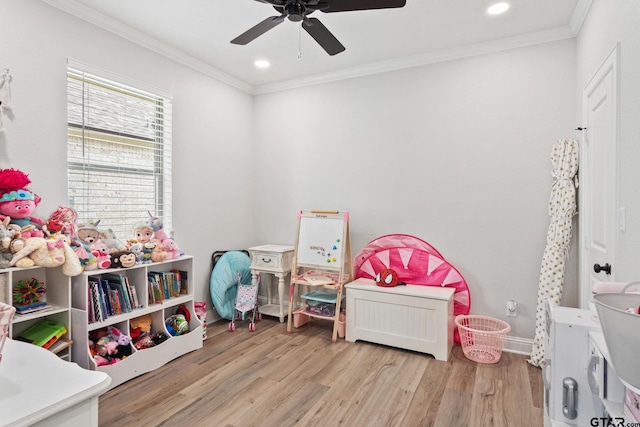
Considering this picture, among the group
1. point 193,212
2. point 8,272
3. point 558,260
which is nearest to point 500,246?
point 558,260

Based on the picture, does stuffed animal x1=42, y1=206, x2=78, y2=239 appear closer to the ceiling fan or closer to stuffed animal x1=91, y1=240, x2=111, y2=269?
stuffed animal x1=91, y1=240, x2=111, y2=269

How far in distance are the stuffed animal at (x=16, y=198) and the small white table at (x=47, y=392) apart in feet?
4.65

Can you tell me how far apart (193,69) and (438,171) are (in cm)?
262

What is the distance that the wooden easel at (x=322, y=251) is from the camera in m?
3.49

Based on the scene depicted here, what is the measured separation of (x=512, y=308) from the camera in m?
3.08

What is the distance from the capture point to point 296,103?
4.12 m

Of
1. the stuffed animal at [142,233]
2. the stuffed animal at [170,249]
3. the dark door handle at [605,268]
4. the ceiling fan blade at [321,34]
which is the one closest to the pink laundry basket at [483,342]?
the dark door handle at [605,268]

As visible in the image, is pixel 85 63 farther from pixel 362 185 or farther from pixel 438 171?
pixel 438 171

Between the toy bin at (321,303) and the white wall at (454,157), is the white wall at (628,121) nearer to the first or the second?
the white wall at (454,157)

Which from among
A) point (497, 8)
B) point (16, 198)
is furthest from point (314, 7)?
point (16, 198)

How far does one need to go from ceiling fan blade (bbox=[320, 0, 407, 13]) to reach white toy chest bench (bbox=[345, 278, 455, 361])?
2.16m

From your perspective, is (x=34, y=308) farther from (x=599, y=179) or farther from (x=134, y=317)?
(x=599, y=179)

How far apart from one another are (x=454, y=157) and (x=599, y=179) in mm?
1246

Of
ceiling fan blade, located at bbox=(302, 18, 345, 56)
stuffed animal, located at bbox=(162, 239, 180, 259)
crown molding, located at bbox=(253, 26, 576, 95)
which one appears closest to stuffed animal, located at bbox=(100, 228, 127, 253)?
stuffed animal, located at bbox=(162, 239, 180, 259)
